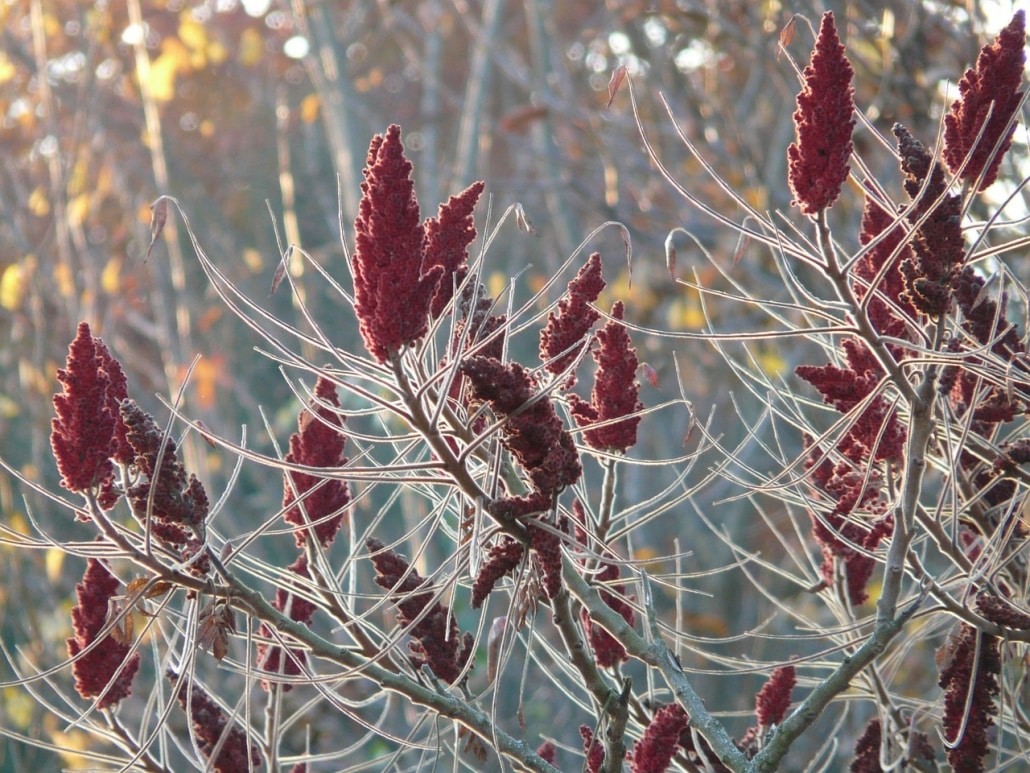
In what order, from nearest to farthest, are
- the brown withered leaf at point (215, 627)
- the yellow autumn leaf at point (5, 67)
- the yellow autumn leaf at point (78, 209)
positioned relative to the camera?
1. the brown withered leaf at point (215, 627)
2. the yellow autumn leaf at point (78, 209)
3. the yellow autumn leaf at point (5, 67)

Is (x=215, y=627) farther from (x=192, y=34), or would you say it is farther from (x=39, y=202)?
(x=192, y=34)

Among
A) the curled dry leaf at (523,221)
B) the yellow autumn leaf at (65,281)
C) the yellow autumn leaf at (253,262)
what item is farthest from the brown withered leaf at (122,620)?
the yellow autumn leaf at (253,262)

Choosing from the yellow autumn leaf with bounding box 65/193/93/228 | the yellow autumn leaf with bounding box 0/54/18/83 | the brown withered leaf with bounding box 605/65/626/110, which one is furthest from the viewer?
the yellow autumn leaf with bounding box 0/54/18/83

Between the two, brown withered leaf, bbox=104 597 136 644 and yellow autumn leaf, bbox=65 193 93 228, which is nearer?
brown withered leaf, bbox=104 597 136 644

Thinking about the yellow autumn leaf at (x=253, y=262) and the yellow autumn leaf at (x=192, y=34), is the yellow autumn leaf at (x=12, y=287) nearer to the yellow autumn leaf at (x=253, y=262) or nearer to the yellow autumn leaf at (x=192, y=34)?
the yellow autumn leaf at (x=253, y=262)

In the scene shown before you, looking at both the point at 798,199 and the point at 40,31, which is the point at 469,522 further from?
the point at 40,31

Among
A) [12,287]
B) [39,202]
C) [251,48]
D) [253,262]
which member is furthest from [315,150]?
[12,287]

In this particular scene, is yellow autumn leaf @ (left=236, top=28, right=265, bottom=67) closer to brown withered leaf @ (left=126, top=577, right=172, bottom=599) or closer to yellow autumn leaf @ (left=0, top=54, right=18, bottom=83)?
yellow autumn leaf @ (left=0, top=54, right=18, bottom=83)

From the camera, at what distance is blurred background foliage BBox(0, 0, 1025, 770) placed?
3543mm

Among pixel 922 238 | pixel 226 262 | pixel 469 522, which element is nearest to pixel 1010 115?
pixel 922 238

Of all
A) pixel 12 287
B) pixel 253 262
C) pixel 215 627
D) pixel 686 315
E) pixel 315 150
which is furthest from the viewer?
pixel 315 150

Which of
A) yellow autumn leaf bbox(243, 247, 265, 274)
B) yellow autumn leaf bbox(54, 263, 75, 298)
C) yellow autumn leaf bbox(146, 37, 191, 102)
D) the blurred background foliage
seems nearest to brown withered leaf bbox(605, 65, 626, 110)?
the blurred background foliage

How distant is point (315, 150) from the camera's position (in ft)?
20.1

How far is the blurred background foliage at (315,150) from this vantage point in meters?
3.54
